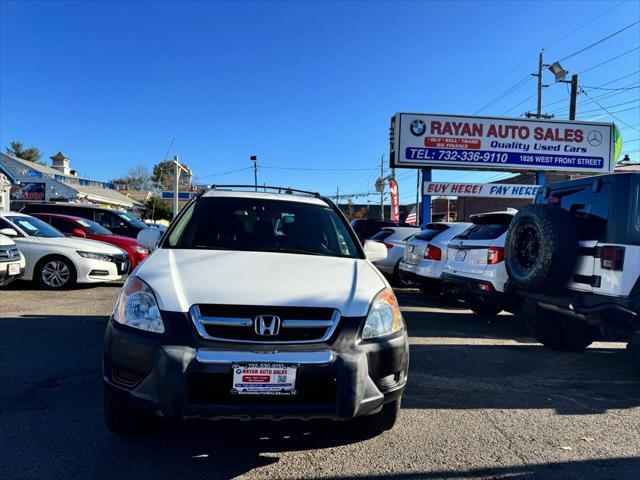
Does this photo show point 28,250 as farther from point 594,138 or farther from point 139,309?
point 594,138

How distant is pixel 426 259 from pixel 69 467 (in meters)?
6.90

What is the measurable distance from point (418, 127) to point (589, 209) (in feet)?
42.1

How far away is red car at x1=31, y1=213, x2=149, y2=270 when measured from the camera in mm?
11555

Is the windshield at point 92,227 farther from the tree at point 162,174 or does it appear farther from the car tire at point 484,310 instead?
the tree at point 162,174

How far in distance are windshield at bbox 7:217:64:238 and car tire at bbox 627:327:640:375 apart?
9.81 meters

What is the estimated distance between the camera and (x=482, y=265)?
274 inches

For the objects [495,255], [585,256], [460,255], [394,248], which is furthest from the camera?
[394,248]

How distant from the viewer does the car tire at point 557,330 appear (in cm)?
596

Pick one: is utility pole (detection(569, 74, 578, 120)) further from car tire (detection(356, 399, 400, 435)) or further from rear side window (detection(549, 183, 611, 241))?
car tire (detection(356, 399, 400, 435))

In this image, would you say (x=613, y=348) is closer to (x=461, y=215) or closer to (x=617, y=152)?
(x=617, y=152)

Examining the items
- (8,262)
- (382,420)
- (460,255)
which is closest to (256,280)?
(382,420)

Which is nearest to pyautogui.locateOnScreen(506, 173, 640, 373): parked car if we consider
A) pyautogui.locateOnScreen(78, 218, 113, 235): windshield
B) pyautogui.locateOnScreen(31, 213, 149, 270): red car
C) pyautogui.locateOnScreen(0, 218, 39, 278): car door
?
pyautogui.locateOnScreen(0, 218, 39, 278): car door

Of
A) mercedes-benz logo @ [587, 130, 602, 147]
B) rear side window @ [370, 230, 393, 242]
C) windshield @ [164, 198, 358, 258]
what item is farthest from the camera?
mercedes-benz logo @ [587, 130, 602, 147]

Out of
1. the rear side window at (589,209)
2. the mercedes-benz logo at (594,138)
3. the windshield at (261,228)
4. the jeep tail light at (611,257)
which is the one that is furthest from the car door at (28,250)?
the mercedes-benz logo at (594,138)
